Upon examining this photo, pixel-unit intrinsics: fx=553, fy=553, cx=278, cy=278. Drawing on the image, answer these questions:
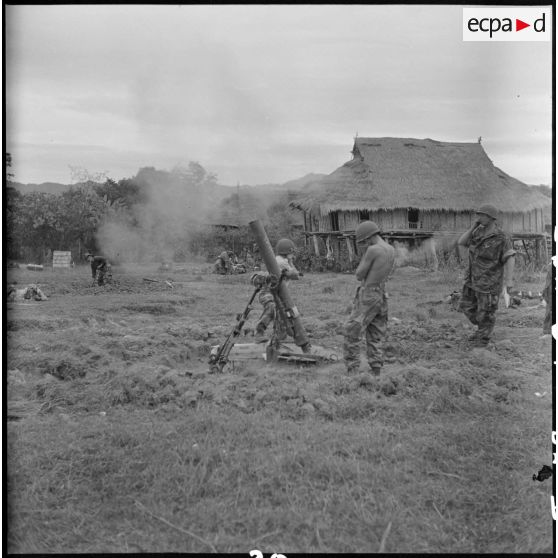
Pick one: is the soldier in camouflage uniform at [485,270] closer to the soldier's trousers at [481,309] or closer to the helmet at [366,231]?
the soldier's trousers at [481,309]

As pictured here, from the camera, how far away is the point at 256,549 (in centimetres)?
294

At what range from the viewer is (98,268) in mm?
4562

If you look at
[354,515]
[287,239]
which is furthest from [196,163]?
[354,515]

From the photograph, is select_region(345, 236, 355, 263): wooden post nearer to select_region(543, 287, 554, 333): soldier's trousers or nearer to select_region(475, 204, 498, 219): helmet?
select_region(475, 204, 498, 219): helmet

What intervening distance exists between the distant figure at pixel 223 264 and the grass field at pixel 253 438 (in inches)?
5.7

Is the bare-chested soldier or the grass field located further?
the bare-chested soldier

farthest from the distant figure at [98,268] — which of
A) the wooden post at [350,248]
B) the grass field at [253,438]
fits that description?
the wooden post at [350,248]

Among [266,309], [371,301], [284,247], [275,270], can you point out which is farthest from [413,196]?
[266,309]

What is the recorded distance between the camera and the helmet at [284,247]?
5.62m

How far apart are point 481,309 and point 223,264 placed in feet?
7.90

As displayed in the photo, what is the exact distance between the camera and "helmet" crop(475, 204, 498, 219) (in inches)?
188

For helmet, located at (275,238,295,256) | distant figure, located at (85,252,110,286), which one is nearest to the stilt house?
helmet, located at (275,238,295,256)

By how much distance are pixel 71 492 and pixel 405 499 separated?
1894 mm

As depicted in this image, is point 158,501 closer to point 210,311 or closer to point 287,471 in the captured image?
point 287,471
